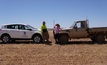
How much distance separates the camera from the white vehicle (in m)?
22.0

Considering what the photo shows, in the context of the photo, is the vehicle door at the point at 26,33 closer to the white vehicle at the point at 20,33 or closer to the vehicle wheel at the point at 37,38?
the white vehicle at the point at 20,33

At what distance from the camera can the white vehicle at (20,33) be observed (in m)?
22.0

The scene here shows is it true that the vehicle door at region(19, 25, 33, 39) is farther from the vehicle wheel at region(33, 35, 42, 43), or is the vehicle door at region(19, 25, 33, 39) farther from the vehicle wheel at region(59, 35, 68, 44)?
the vehicle wheel at region(59, 35, 68, 44)

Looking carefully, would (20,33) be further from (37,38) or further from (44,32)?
(44,32)

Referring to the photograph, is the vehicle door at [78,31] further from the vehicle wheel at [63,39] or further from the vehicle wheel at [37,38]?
the vehicle wheel at [37,38]

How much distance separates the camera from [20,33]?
2200 cm

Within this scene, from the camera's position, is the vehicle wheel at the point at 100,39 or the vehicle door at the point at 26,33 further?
the vehicle door at the point at 26,33

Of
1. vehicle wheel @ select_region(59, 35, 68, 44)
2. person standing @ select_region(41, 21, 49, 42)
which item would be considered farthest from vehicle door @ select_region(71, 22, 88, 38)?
person standing @ select_region(41, 21, 49, 42)

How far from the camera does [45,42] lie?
22141mm

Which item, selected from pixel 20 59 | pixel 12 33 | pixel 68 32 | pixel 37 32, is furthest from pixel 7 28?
pixel 20 59

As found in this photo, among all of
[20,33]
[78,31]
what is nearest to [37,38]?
[20,33]

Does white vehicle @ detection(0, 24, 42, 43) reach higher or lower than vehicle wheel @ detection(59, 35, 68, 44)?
higher

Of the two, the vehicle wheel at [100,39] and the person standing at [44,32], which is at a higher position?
the person standing at [44,32]

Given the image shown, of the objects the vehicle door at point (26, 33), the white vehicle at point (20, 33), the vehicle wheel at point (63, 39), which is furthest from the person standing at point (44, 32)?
the vehicle wheel at point (63, 39)
